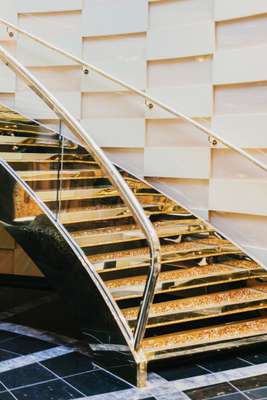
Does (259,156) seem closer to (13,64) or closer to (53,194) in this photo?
(53,194)

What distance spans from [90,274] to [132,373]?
26.5 inches

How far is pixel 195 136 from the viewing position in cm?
421

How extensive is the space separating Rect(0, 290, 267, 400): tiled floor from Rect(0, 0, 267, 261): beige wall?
1.02 m

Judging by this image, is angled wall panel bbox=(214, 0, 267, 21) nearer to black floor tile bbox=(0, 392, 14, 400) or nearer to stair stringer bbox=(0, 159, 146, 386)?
stair stringer bbox=(0, 159, 146, 386)

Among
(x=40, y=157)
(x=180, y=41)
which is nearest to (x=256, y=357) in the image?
(x=40, y=157)

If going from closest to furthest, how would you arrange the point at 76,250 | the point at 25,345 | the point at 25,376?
the point at 25,376 < the point at 76,250 < the point at 25,345

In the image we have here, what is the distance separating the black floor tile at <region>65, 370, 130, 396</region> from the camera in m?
2.97

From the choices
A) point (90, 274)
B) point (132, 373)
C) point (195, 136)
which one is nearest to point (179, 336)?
point (132, 373)

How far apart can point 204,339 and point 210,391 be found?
52 cm

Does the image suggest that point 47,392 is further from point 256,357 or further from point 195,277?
point 256,357

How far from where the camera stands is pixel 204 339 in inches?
136

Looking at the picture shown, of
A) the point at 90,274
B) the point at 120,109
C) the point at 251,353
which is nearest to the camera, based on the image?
the point at 90,274

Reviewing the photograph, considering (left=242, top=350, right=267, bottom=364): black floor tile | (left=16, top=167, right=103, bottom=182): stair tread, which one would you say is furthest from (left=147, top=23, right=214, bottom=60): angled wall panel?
(left=242, top=350, right=267, bottom=364): black floor tile

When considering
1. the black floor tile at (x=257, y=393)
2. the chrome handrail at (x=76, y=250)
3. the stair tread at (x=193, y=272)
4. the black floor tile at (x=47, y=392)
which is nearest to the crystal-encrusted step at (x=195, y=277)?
the stair tread at (x=193, y=272)
